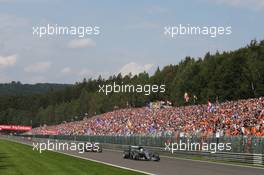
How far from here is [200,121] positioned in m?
44.4

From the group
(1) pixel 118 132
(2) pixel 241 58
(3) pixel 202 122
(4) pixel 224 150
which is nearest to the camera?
(4) pixel 224 150

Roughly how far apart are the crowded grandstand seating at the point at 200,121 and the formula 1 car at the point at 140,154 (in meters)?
4.43

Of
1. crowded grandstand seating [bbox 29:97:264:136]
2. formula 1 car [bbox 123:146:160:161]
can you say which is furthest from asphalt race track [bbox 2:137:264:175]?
crowded grandstand seating [bbox 29:97:264:136]

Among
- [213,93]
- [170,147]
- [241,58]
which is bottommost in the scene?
[170,147]

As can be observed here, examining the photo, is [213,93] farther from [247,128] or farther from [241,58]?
[247,128]

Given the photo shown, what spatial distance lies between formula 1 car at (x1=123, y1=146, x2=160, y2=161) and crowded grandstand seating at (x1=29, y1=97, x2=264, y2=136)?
14.5 feet

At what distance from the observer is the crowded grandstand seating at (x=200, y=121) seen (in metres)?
37.2

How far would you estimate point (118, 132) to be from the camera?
65188 millimetres

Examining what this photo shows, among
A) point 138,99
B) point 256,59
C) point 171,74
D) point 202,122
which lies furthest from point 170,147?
point 171,74

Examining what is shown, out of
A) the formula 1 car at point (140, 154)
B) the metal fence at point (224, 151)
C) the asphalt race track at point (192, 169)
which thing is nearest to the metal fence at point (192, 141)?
the metal fence at point (224, 151)

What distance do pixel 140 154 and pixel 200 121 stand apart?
9374mm

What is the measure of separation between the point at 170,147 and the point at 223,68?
35353 mm

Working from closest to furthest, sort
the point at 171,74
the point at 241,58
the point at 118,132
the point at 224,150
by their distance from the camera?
the point at 224,150 → the point at 118,132 → the point at 241,58 → the point at 171,74

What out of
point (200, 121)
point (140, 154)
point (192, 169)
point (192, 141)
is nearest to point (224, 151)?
point (192, 141)
